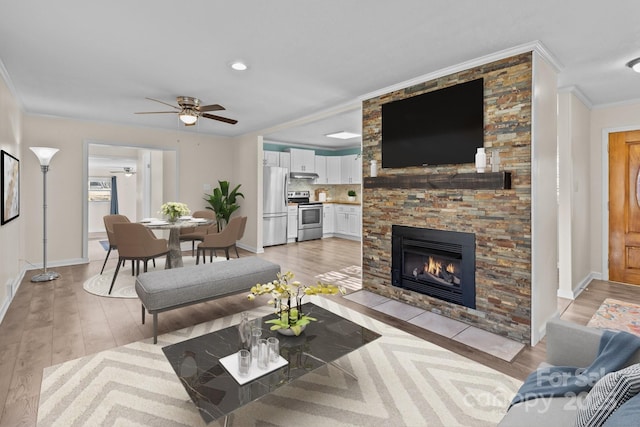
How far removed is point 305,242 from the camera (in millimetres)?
8070

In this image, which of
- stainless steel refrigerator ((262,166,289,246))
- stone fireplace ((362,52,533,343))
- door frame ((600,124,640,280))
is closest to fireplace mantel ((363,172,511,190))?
stone fireplace ((362,52,533,343))

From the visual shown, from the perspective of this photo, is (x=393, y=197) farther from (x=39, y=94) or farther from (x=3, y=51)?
(x=39, y=94)

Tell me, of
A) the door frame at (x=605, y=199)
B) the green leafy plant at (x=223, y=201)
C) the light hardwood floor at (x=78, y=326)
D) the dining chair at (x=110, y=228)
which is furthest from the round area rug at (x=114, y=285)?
the door frame at (x=605, y=199)

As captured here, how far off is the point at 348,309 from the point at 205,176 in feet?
16.2

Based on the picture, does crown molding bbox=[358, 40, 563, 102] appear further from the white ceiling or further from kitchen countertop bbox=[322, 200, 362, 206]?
kitchen countertop bbox=[322, 200, 362, 206]

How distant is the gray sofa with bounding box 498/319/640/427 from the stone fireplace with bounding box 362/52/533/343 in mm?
1204

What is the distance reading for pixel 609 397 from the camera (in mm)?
1112

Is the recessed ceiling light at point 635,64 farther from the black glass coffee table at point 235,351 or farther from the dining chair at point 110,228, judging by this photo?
the dining chair at point 110,228

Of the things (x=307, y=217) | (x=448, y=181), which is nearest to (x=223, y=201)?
(x=307, y=217)

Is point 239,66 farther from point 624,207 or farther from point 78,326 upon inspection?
point 624,207

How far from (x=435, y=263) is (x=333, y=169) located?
5.85 m

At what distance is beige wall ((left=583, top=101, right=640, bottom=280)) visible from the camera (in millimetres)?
4625

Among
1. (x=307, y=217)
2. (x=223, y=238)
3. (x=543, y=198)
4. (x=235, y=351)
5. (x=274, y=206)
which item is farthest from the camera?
(x=307, y=217)

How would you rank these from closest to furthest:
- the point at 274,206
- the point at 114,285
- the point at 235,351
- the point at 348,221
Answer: the point at 235,351, the point at 114,285, the point at 274,206, the point at 348,221
